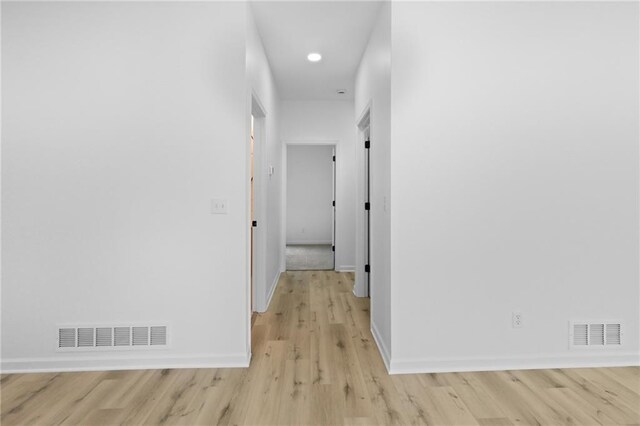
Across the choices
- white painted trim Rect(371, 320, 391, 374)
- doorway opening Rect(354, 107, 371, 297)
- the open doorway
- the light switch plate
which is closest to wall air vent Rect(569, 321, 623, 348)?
white painted trim Rect(371, 320, 391, 374)

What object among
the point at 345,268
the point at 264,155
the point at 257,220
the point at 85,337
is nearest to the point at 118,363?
the point at 85,337

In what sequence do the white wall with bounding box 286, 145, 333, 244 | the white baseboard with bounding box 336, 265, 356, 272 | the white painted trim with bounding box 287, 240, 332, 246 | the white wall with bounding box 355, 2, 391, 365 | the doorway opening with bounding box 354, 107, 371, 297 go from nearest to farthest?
the white wall with bounding box 355, 2, 391, 365
the doorway opening with bounding box 354, 107, 371, 297
the white baseboard with bounding box 336, 265, 356, 272
the white painted trim with bounding box 287, 240, 332, 246
the white wall with bounding box 286, 145, 333, 244

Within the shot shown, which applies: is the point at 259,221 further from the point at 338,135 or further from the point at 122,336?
the point at 338,135

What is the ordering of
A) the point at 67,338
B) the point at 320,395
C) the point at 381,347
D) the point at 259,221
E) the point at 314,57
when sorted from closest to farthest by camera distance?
the point at 320,395 < the point at 67,338 < the point at 381,347 < the point at 259,221 < the point at 314,57

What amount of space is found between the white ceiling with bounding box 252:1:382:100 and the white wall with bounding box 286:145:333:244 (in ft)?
14.4

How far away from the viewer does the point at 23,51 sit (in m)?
2.44

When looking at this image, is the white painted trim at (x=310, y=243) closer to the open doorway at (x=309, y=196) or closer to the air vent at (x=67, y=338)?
the open doorway at (x=309, y=196)

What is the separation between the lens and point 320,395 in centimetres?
216

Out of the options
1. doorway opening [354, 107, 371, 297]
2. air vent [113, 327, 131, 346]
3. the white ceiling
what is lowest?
air vent [113, 327, 131, 346]

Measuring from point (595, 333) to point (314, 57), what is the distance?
3371 millimetres

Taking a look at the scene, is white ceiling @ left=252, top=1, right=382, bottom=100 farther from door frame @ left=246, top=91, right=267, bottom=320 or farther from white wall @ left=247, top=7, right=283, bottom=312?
door frame @ left=246, top=91, right=267, bottom=320

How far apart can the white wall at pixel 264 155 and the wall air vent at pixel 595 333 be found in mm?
2580

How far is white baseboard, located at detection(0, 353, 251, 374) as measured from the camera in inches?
96.6

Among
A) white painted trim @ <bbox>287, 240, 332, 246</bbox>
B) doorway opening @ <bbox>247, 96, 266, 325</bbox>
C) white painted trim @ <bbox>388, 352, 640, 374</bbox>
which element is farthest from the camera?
white painted trim @ <bbox>287, 240, 332, 246</bbox>
